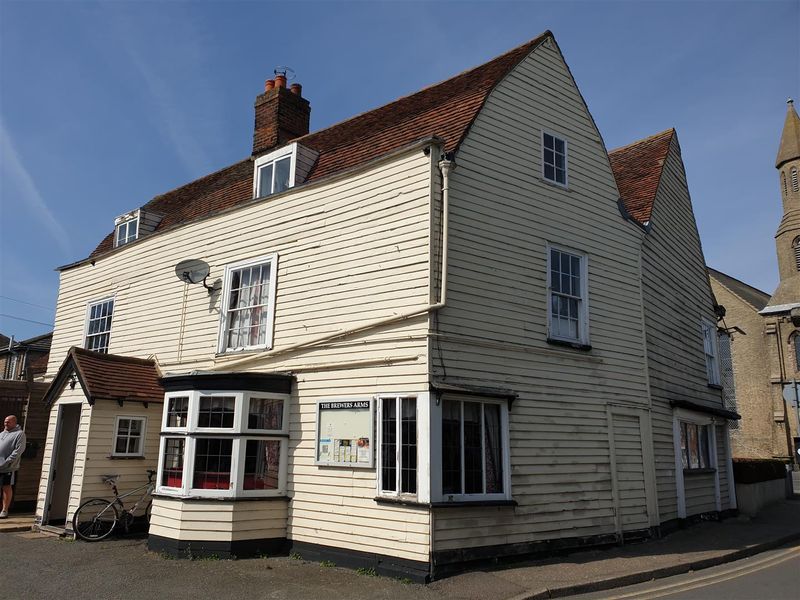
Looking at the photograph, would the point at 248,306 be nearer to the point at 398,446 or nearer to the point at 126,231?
the point at 398,446

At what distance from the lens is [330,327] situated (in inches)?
467

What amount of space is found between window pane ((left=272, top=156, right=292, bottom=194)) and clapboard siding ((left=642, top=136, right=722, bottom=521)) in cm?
846

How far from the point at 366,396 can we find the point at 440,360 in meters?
1.51

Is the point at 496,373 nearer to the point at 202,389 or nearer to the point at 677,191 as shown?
the point at 202,389

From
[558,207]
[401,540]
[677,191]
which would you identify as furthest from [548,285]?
[677,191]

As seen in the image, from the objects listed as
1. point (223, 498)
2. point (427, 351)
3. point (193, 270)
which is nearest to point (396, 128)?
point (427, 351)

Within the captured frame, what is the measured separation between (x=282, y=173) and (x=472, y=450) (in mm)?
7701

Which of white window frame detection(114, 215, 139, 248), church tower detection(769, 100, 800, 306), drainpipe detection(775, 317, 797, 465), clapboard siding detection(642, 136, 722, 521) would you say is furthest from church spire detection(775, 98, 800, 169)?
white window frame detection(114, 215, 139, 248)

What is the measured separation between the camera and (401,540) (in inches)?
386

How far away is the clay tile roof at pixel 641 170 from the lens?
16.0m

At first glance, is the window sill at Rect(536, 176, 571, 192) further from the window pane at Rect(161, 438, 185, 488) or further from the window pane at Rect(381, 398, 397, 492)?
the window pane at Rect(161, 438, 185, 488)

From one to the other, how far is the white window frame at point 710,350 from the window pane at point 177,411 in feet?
47.1

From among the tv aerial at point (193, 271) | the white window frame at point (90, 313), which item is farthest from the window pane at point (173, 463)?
the white window frame at point (90, 313)

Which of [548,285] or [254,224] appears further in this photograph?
[254,224]
